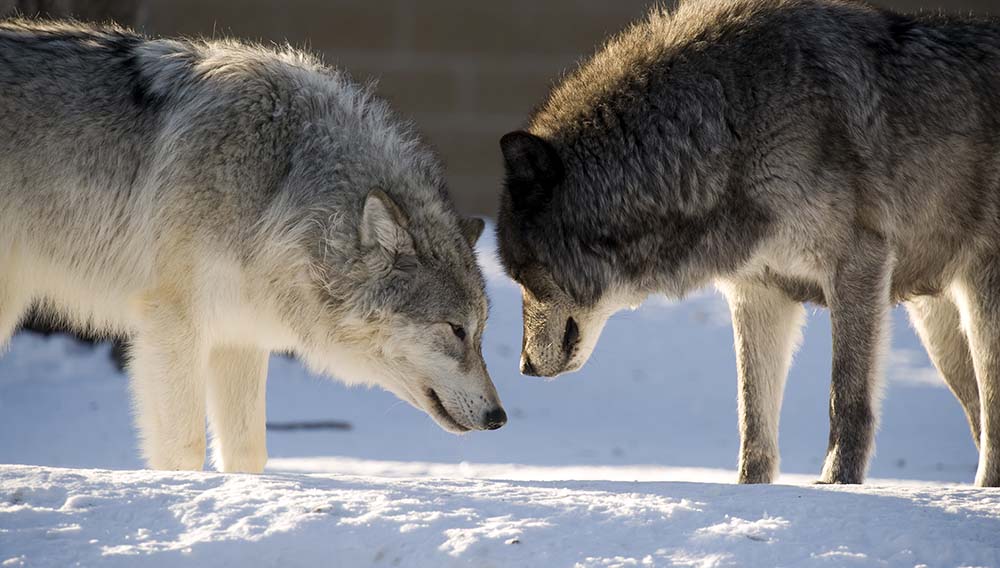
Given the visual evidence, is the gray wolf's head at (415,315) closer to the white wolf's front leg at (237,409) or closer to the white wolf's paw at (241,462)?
the white wolf's front leg at (237,409)

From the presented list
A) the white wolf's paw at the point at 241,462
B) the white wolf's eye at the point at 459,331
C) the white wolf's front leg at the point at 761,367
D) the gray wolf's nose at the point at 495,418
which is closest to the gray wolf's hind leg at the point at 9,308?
the white wolf's paw at the point at 241,462

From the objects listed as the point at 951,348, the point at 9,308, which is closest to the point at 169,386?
the point at 9,308

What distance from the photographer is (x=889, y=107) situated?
4.07 metres

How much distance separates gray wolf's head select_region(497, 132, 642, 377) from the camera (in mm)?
4266

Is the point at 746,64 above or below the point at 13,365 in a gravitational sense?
above

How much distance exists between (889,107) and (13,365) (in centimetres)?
498

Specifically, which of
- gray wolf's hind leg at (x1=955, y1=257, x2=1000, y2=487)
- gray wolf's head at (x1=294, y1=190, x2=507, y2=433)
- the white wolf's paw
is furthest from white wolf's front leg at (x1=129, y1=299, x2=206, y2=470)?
gray wolf's hind leg at (x1=955, y1=257, x2=1000, y2=487)

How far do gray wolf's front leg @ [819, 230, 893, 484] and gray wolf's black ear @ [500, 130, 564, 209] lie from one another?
0.97 metres

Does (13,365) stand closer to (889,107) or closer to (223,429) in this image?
(223,429)

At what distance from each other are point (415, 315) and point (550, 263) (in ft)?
1.69

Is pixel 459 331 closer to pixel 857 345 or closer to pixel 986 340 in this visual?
pixel 857 345

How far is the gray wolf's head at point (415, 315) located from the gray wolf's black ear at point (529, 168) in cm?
25

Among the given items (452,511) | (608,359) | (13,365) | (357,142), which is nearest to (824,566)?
(452,511)

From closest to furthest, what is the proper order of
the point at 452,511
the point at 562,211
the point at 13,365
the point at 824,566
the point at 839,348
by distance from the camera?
the point at 824,566 → the point at 452,511 → the point at 839,348 → the point at 562,211 → the point at 13,365
